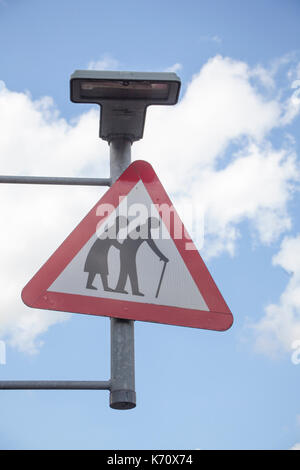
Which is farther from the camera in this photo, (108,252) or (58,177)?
(58,177)

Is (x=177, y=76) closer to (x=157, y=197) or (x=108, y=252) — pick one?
(x=157, y=197)

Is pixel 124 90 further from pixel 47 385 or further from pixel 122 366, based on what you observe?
pixel 47 385

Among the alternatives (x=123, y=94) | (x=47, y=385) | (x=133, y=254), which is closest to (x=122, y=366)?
(x=47, y=385)

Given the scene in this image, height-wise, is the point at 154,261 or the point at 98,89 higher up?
the point at 98,89

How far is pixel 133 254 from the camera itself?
284cm

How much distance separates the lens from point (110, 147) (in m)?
3.13

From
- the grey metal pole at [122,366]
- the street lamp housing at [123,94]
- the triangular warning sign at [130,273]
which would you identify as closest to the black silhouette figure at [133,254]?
the triangular warning sign at [130,273]

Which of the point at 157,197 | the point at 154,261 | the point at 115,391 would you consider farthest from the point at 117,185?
the point at 115,391

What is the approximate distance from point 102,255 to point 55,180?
428 mm

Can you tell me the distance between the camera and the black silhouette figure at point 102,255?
2.80 m

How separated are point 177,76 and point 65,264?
2.81 feet

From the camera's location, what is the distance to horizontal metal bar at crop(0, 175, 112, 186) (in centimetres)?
305

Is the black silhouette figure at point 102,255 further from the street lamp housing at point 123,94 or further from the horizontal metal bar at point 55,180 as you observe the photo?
the street lamp housing at point 123,94

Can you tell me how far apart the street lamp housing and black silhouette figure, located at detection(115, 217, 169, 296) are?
444mm
